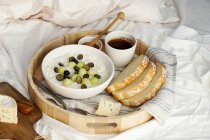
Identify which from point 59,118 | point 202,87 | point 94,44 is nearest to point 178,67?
point 202,87

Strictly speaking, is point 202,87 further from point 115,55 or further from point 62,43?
point 62,43

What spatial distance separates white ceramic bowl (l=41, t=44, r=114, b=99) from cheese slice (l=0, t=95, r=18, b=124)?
0.09m

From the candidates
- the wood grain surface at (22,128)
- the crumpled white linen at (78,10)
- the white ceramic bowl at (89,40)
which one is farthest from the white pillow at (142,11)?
the wood grain surface at (22,128)

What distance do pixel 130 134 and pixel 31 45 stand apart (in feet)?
1.23

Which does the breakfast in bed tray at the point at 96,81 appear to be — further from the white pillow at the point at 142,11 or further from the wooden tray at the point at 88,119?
the white pillow at the point at 142,11

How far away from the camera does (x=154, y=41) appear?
1045mm

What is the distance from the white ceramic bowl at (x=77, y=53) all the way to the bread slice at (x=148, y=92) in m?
0.06

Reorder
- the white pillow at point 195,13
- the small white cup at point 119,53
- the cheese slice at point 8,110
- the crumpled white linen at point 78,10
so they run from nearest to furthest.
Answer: the cheese slice at point 8,110 → the small white cup at point 119,53 → the crumpled white linen at point 78,10 → the white pillow at point 195,13

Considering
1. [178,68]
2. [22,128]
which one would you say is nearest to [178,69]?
[178,68]

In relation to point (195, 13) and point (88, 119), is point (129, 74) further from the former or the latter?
point (195, 13)

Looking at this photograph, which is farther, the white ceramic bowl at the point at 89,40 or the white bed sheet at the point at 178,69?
the white ceramic bowl at the point at 89,40

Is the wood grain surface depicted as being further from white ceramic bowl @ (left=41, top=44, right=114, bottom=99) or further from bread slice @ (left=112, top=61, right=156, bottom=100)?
bread slice @ (left=112, top=61, right=156, bottom=100)

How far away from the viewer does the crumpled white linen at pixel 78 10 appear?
103cm

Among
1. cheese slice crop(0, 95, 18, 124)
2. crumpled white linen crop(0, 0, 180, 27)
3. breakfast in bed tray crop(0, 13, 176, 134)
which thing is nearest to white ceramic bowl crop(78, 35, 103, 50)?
breakfast in bed tray crop(0, 13, 176, 134)
